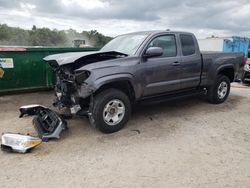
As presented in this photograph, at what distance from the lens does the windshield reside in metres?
5.05

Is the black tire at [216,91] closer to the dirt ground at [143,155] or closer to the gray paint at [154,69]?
the gray paint at [154,69]

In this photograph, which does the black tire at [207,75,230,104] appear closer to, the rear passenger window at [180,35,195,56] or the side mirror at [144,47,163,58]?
the rear passenger window at [180,35,195,56]

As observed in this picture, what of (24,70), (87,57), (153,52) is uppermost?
(153,52)

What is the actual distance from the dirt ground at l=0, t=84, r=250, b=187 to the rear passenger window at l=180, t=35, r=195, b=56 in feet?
4.82

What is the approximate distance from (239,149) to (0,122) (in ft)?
15.3

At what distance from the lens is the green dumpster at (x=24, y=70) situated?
21.3 ft

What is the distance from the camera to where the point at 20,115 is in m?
5.49

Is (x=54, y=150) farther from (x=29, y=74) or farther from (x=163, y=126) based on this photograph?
(x=29, y=74)

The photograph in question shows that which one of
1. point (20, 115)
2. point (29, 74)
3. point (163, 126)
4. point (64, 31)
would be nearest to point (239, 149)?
point (163, 126)

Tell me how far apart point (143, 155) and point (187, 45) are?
10.4 ft

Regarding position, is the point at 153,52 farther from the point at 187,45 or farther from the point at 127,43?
the point at 187,45

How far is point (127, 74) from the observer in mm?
4609

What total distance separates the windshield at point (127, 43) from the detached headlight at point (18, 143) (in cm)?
246

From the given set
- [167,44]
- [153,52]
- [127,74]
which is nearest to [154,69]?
[153,52]
